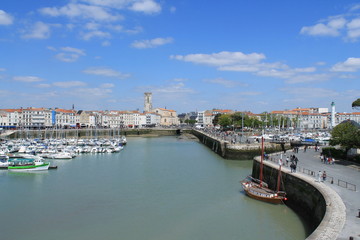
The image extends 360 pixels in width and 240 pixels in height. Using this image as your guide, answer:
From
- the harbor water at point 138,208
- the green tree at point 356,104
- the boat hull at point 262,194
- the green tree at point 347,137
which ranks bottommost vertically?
the harbor water at point 138,208

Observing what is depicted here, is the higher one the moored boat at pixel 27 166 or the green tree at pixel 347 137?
the green tree at pixel 347 137

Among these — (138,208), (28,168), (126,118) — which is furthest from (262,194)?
(126,118)

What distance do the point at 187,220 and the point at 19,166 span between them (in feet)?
82.1

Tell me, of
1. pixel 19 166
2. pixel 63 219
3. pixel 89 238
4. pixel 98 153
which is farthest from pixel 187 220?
pixel 98 153

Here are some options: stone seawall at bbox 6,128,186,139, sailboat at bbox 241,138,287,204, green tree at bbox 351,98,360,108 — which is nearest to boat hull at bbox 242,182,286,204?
sailboat at bbox 241,138,287,204

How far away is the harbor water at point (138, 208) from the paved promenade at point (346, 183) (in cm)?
280

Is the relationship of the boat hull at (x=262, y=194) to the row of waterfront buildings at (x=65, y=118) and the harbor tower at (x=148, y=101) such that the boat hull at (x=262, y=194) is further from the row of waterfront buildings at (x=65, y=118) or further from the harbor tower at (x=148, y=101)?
the harbor tower at (x=148, y=101)

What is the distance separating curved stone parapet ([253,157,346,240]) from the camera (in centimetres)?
1188

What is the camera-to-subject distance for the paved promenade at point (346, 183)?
12.0 metres

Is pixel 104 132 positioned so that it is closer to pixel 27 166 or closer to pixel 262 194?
pixel 27 166

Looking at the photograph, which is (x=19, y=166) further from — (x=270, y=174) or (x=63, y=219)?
(x=270, y=174)

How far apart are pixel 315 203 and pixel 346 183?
2393mm

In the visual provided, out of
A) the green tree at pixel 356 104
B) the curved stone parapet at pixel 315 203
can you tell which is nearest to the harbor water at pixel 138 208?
the curved stone parapet at pixel 315 203

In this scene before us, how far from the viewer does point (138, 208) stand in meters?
20.9
